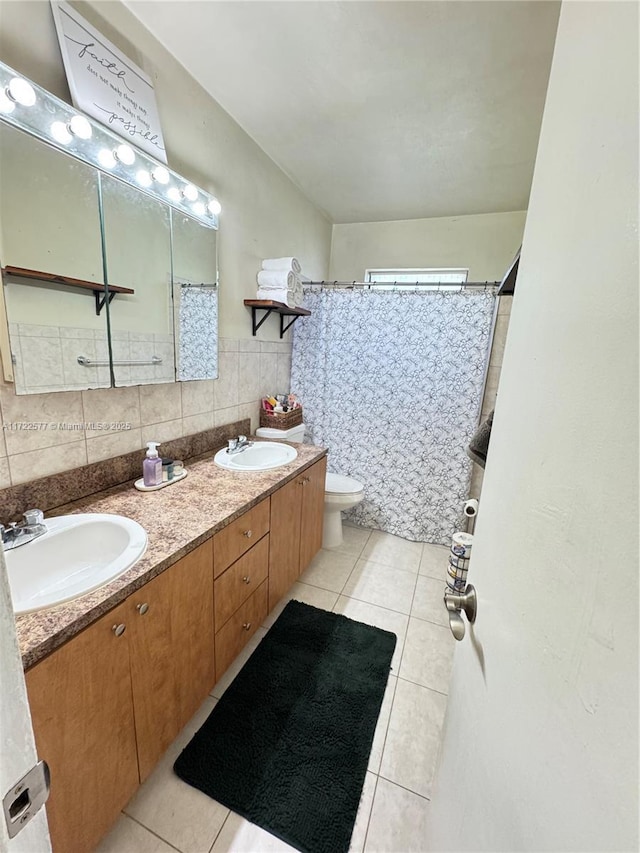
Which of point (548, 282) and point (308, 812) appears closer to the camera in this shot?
point (548, 282)

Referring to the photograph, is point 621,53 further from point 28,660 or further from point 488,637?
point 28,660

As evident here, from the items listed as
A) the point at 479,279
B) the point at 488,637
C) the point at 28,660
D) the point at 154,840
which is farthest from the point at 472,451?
the point at 479,279

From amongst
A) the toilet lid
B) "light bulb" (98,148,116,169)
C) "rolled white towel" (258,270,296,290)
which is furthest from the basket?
"light bulb" (98,148,116,169)

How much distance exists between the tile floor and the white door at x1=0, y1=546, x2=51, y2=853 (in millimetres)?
973

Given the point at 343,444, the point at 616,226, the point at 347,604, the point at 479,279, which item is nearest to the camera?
the point at 616,226

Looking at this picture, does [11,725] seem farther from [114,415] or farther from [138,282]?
[138,282]

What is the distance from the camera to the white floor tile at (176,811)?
1.00 m

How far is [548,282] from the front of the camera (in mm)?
487

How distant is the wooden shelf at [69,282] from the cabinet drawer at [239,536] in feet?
3.01

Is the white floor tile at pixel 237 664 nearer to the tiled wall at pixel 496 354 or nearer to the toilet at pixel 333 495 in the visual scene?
the toilet at pixel 333 495

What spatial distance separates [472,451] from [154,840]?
1.47 m

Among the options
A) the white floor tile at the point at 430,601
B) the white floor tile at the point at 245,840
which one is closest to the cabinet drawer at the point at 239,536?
the white floor tile at the point at 245,840

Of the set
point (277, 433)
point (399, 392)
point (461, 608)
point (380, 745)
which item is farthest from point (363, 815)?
point (399, 392)

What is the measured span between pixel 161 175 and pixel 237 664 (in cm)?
209
